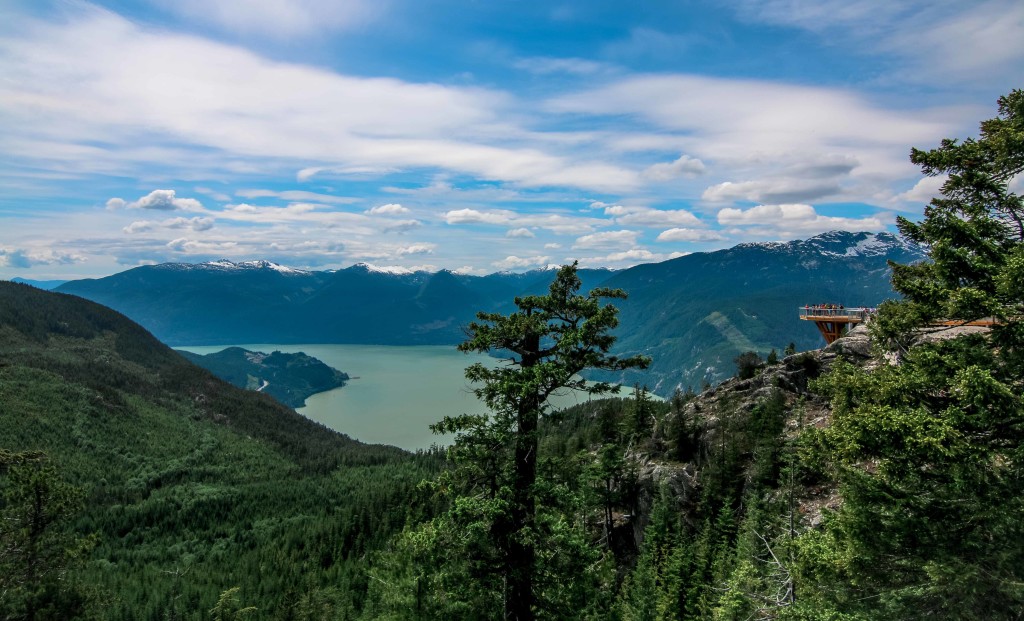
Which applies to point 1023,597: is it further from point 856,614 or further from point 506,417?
point 506,417

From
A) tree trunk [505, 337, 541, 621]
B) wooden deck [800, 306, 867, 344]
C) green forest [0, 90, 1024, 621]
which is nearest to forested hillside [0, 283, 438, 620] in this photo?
green forest [0, 90, 1024, 621]

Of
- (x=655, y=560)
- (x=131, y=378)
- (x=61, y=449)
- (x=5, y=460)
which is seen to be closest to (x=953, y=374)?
(x=5, y=460)

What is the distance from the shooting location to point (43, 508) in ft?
54.2

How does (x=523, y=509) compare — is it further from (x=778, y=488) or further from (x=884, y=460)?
(x=778, y=488)

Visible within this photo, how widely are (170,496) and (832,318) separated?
469ft

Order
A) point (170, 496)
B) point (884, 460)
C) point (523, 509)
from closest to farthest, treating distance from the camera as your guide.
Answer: point (884, 460)
point (523, 509)
point (170, 496)

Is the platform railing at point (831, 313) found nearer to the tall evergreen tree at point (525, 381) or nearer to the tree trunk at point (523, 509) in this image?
the tall evergreen tree at point (525, 381)

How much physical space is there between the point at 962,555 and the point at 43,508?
2532cm

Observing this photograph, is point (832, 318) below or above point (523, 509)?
above

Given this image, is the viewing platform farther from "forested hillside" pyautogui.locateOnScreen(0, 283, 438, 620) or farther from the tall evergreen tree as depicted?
"forested hillside" pyautogui.locateOnScreen(0, 283, 438, 620)

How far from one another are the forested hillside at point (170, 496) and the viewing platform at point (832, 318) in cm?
3994

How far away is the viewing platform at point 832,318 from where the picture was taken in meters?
42.0

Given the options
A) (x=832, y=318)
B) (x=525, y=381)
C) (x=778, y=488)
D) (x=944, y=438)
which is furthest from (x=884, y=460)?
(x=832, y=318)

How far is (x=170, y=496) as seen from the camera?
119m
